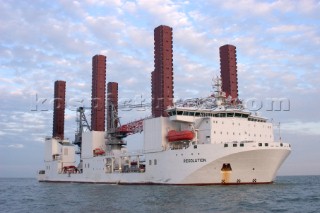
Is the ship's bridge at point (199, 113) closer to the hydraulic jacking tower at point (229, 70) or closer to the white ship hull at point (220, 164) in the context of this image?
the white ship hull at point (220, 164)

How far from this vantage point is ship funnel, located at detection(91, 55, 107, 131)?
232 ft

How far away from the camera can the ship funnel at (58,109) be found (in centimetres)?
8438

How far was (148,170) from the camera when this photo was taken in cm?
5206

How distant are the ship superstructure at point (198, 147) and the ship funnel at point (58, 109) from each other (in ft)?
69.3

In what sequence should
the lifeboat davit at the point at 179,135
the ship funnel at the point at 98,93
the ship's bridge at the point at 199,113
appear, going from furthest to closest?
the ship funnel at the point at 98,93 < the ship's bridge at the point at 199,113 < the lifeboat davit at the point at 179,135

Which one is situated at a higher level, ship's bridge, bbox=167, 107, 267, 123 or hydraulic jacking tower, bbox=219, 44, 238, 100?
hydraulic jacking tower, bbox=219, 44, 238, 100

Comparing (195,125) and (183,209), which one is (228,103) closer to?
(195,125)

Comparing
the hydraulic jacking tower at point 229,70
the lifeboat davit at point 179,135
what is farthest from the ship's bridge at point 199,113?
the hydraulic jacking tower at point 229,70

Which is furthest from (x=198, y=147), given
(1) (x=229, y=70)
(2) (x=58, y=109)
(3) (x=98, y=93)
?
(2) (x=58, y=109)

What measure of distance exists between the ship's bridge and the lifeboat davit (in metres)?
1.76

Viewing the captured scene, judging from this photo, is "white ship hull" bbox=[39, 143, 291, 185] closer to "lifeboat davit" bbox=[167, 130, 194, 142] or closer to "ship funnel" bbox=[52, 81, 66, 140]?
"lifeboat davit" bbox=[167, 130, 194, 142]

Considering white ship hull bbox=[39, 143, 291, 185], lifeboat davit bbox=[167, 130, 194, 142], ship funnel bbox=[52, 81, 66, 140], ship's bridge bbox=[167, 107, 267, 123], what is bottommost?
white ship hull bbox=[39, 143, 291, 185]

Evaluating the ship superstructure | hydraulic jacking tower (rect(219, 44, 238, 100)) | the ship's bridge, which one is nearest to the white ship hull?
the ship superstructure

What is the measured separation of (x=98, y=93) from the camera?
7062cm
